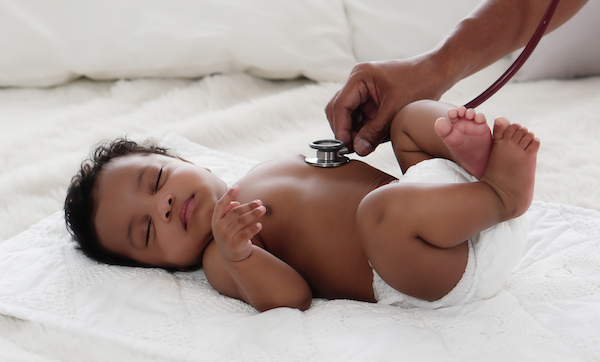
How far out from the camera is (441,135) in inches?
28.7

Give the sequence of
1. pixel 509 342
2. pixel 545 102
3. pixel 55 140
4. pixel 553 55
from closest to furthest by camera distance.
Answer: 1. pixel 509 342
2. pixel 55 140
3. pixel 545 102
4. pixel 553 55

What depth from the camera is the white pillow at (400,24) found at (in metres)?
1.85

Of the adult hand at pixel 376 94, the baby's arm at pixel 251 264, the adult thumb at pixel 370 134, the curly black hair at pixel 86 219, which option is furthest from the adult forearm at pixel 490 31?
the curly black hair at pixel 86 219

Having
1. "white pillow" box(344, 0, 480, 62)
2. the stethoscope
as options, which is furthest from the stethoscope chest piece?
"white pillow" box(344, 0, 480, 62)

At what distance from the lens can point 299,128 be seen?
1.55 metres

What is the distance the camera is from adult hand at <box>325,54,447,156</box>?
100 centimetres

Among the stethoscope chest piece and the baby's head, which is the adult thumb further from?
the baby's head

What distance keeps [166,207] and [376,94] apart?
44 cm

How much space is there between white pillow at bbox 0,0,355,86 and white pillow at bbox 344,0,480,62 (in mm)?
157

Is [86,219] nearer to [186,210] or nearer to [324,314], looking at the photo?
[186,210]

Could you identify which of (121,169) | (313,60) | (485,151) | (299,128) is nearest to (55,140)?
(121,169)

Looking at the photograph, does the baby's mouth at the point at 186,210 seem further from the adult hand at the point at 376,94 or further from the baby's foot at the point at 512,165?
the baby's foot at the point at 512,165

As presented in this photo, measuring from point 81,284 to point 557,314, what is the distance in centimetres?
75

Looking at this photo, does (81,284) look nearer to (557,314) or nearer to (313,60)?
(557,314)
